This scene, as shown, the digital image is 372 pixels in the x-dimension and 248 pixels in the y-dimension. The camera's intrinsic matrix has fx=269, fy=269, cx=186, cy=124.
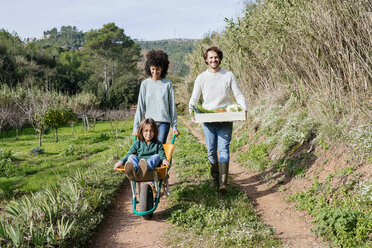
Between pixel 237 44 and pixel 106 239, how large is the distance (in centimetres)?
612

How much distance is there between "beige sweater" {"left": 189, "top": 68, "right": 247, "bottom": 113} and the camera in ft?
Result: 12.7

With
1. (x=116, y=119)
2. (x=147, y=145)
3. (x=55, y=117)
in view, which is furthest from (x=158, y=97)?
(x=116, y=119)

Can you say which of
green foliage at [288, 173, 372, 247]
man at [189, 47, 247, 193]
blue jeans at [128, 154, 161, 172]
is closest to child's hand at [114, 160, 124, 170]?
blue jeans at [128, 154, 161, 172]

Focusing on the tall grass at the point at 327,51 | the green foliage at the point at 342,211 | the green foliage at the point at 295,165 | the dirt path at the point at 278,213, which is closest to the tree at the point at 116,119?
the tall grass at the point at 327,51

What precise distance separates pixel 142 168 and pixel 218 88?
5.26 ft

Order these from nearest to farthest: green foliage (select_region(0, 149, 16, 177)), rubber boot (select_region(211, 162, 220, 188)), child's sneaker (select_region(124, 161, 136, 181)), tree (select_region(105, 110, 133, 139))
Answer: child's sneaker (select_region(124, 161, 136, 181))
rubber boot (select_region(211, 162, 220, 188))
green foliage (select_region(0, 149, 16, 177))
tree (select_region(105, 110, 133, 139))

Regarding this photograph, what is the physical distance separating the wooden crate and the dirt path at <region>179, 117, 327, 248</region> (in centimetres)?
132

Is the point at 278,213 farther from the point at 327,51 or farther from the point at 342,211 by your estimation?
the point at 327,51

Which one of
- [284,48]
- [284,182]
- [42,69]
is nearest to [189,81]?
[284,48]

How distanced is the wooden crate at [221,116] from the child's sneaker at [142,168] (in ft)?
3.44

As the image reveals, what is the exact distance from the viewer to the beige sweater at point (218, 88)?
153 inches

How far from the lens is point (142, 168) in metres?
3.19

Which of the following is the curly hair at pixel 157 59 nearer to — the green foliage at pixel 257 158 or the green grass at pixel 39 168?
the green grass at pixel 39 168

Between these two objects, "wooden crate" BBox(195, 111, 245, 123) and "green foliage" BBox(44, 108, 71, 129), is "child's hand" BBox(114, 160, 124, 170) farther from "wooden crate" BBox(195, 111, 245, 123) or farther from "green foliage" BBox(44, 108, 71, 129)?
"green foliage" BBox(44, 108, 71, 129)
